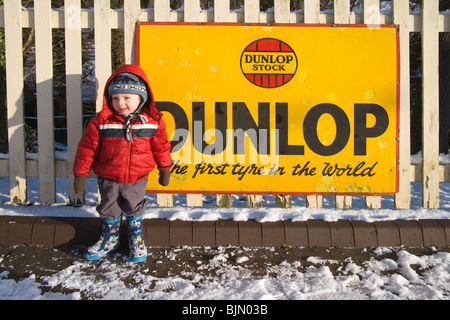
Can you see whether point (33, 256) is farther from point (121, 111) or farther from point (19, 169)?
point (121, 111)

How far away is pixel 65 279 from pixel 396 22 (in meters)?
3.27

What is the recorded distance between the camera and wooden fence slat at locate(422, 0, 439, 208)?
2945mm

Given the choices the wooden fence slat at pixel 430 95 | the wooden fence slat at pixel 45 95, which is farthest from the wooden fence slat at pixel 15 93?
the wooden fence slat at pixel 430 95

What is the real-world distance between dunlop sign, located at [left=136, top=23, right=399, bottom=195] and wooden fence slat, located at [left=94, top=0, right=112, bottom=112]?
0.29 m

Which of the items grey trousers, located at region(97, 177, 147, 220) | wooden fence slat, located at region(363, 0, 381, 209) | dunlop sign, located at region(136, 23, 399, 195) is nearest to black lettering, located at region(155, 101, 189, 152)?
dunlop sign, located at region(136, 23, 399, 195)

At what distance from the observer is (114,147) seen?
7.87 ft

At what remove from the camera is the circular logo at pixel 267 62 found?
2930 mm

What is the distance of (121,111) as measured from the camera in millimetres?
2410

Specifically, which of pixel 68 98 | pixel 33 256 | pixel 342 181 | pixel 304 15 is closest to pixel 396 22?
pixel 304 15

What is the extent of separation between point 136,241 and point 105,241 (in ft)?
0.80

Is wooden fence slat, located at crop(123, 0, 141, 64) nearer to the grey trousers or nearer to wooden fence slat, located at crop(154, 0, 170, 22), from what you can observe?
wooden fence slat, located at crop(154, 0, 170, 22)

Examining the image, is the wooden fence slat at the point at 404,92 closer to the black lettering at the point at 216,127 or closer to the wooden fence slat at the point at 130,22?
the black lettering at the point at 216,127

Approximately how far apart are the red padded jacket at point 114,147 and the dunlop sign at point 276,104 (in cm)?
52

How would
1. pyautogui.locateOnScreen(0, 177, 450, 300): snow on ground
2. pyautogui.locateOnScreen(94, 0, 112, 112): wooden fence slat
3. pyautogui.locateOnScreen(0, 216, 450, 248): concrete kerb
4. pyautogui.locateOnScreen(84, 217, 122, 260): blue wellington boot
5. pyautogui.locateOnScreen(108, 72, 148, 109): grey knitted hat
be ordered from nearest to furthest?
pyautogui.locateOnScreen(0, 177, 450, 300): snow on ground
pyautogui.locateOnScreen(108, 72, 148, 109): grey knitted hat
pyautogui.locateOnScreen(84, 217, 122, 260): blue wellington boot
pyautogui.locateOnScreen(0, 216, 450, 248): concrete kerb
pyautogui.locateOnScreen(94, 0, 112, 112): wooden fence slat
